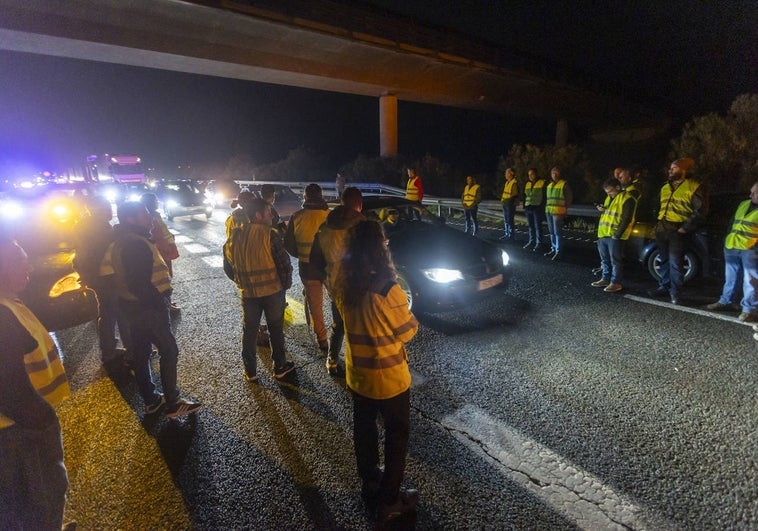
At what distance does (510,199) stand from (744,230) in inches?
226

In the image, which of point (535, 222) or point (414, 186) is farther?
point (414, 186)

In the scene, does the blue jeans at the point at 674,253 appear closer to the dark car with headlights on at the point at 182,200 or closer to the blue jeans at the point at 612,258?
the blue jeans at the point at 612,258

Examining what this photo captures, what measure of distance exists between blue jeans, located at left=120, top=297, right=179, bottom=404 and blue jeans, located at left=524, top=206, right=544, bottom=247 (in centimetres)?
807

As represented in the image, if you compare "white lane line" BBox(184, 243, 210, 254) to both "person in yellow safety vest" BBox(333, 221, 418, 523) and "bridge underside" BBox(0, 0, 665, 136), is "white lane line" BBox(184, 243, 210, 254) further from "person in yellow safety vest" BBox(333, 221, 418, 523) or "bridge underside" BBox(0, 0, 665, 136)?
"person in yellow safety vest" BBox(333, 221, 418, 523)

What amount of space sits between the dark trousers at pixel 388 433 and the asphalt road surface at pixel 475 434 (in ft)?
0.89

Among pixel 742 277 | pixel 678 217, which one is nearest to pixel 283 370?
pixel 678 217

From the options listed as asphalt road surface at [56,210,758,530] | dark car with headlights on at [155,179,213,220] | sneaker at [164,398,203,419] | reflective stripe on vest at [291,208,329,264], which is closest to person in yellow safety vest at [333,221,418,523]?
asphalt road surface at [56,210,758,530]

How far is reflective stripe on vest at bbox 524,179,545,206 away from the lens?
30.3 feet

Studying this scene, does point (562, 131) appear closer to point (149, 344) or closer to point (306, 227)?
point (306, 227)

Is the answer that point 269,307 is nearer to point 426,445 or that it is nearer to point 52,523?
point 426,445

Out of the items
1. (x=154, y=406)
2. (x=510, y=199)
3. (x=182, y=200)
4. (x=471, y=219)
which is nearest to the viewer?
(x=154, y=406)

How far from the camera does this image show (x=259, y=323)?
4027 millimetres

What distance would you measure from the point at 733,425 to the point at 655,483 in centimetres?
107

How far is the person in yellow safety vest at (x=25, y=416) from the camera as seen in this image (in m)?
1.82
